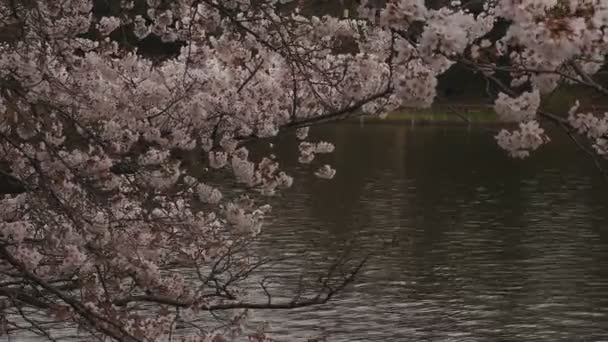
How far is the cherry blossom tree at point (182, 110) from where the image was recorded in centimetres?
415

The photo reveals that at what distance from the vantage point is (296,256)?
21.1 meters

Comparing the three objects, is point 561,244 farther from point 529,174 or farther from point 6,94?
point 6,94

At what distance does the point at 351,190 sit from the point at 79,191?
25.4 m

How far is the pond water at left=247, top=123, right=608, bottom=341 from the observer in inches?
651

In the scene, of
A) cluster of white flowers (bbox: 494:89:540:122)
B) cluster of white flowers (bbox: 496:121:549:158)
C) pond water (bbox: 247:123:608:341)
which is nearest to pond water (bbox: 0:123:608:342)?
pond water (bbox: 247:123:608:341)

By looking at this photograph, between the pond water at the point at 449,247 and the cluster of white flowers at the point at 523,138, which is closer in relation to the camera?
the cluster of white flowers at the point at 523,138

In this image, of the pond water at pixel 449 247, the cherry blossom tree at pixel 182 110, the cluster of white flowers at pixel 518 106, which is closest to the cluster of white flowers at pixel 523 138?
A: the cherry blossom tree at pixel 182 110

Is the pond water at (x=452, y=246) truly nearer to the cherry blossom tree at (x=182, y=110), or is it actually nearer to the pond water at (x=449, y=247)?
the pond water at (x=449, y=247)

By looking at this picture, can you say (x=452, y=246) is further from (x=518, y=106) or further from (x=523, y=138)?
(x=518, y=106)

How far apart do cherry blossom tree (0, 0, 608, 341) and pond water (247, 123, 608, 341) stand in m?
1.39

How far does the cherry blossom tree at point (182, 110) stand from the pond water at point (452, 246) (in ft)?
4.57

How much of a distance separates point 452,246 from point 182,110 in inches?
611

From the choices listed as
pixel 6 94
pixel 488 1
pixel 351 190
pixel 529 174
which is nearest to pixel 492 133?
pixel 488 1

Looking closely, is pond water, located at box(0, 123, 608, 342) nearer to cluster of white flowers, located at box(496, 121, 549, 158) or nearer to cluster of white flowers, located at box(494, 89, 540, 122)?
cluster of white flowers, located at box(496, 121, 549, 158)
